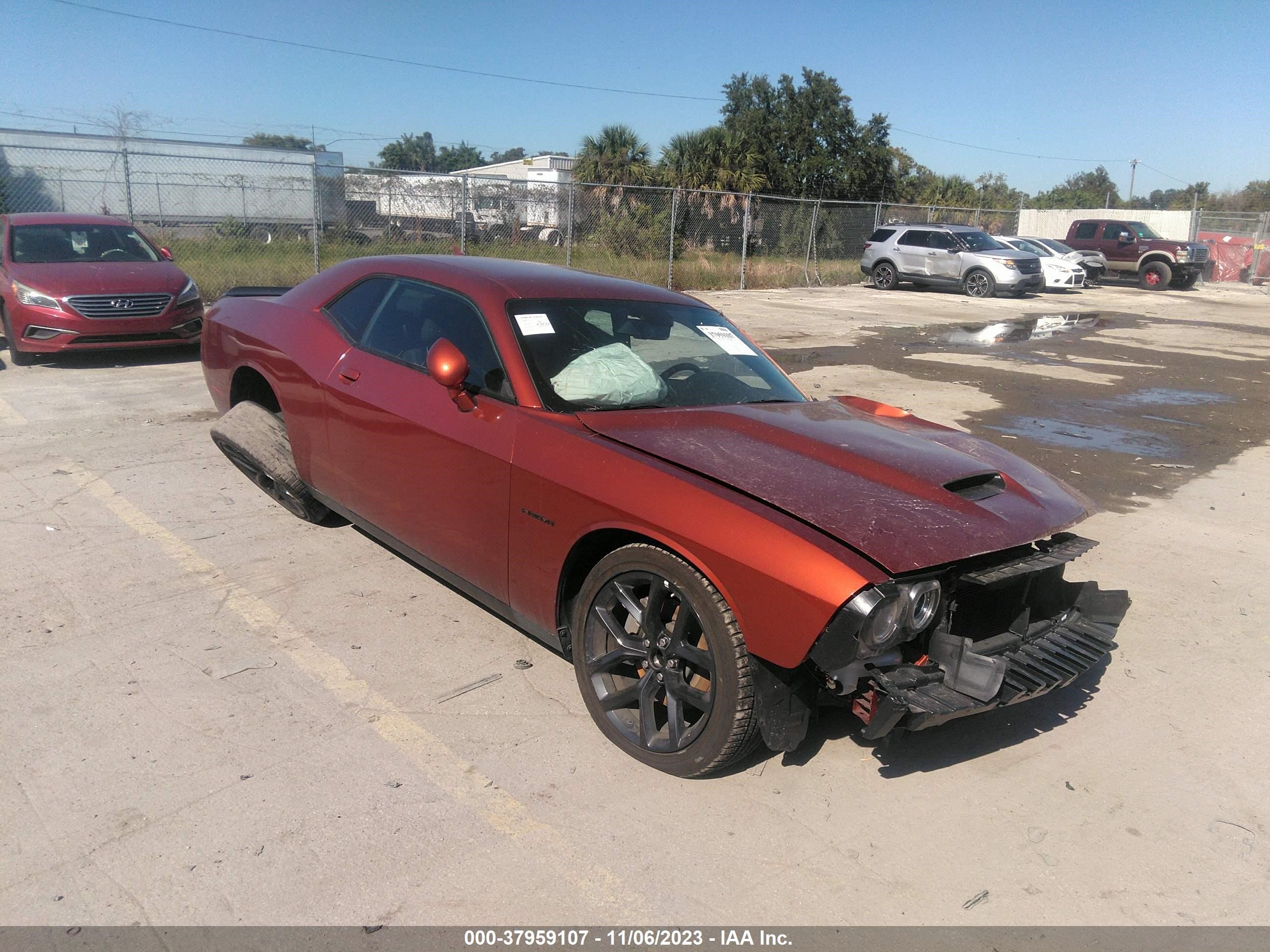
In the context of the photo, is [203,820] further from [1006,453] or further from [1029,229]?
[1029,229]

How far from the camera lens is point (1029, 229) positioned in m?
40.3

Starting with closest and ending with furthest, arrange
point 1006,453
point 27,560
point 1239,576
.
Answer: point 1006,453
point 27,560
point 1239,576

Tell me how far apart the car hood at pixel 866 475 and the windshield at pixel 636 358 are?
138 mm

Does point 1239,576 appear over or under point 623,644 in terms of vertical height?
under

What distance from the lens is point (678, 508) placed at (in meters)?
2.87

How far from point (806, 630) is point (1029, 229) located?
42.6 meters

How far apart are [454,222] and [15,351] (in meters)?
9.97

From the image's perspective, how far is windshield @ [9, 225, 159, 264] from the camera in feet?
32.0

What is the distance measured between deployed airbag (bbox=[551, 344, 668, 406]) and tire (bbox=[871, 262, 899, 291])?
22473 mm

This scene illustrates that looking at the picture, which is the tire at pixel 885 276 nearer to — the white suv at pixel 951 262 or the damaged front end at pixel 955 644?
the white suv at pixel 951 262

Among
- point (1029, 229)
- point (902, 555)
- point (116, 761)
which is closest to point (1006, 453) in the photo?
point (902, 555)
